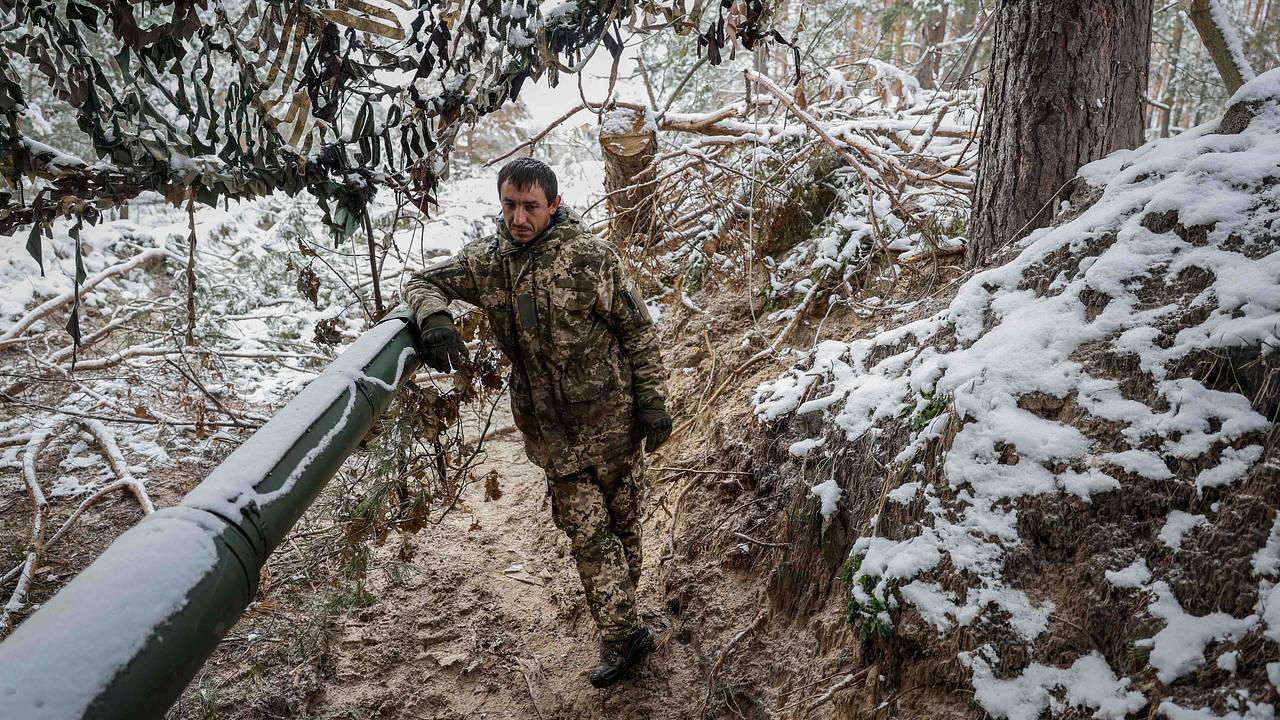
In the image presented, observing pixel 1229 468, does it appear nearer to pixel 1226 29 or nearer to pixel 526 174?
pixel 526 174

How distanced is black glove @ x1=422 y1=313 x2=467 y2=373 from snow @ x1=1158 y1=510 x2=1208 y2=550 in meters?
2.35

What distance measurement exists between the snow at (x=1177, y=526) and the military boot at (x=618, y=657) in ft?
7.08

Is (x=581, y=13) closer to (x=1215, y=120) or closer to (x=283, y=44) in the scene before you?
(x=283, y=44)

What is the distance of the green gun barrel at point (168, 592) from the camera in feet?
3.40

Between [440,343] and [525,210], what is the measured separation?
2.38 feet

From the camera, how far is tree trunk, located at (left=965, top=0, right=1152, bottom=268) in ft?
9.74

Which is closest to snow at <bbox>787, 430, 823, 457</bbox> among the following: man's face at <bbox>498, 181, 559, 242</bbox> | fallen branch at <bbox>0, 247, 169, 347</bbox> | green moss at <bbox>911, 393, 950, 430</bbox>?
green moss at <bbox>911, 393, 950, 430</bbox>

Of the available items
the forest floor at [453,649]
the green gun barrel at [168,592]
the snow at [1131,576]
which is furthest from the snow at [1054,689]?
the green gun barrel at [168,592]

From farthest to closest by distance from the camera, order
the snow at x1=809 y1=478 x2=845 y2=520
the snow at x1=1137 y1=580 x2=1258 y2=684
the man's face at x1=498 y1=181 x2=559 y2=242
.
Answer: the man's face at x1=498 y1=181 x2=559 y2=242 → the snow at x1=809 y1=478 x2=845 y2=520 → the snow at x1=1137 y1=580 x2=1258 y2=684

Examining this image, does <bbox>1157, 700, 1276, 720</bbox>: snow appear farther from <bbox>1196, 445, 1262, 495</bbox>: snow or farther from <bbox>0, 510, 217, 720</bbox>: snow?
<bbox>0, 510, 217, 720</bbox>: snow

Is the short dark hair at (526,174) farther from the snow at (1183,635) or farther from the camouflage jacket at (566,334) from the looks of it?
the snow at (1183,635)

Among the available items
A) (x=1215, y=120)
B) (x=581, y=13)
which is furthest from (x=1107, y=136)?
(x=581, y=13)

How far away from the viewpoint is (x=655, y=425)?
310 cm

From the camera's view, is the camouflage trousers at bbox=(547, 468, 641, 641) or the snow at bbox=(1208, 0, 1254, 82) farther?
the snow at bbox=(1208, 0, 1254, 82)
